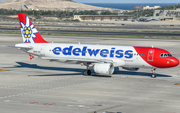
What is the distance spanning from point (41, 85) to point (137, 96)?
13131 millimetres

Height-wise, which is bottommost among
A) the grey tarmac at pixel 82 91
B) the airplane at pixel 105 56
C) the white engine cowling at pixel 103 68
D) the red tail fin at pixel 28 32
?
the grey tarmac at pixel 82 91

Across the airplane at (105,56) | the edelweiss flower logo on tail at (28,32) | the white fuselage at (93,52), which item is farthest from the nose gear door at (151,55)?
the edelweiss flower logo on tail at (28,32)

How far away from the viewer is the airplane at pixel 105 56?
42656 mm

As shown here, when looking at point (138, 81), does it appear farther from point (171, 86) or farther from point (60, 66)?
point (60, 66)

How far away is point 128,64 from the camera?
44.2 metres

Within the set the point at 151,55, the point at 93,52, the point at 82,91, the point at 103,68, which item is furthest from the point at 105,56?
the point at 82,91

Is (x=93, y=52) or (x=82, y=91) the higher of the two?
(x=93, y=52)

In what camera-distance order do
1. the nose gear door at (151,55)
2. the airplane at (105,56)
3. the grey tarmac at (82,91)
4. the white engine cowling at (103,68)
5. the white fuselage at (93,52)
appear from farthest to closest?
the white fuselage at (93,52)
the nose gear door at (151,55)
the airplane at (105,56)
the white engine cowling at (103,68)
the grey tarmac at (82,91)

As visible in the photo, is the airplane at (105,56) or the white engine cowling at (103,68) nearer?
the white engine cowling at (103,68)

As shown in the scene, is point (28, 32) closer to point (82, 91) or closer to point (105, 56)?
point (105, 56)

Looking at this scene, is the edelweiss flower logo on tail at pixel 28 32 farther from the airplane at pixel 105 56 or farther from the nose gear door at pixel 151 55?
the nose gear door at pixel 151 55

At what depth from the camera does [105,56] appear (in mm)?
44812

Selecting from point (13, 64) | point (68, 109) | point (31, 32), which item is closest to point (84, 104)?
point (68, 109)

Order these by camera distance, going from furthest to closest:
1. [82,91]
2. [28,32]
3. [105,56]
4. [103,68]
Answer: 1. [28,32]
2. [105,56]
3. [103,68]
4. [82,91]
